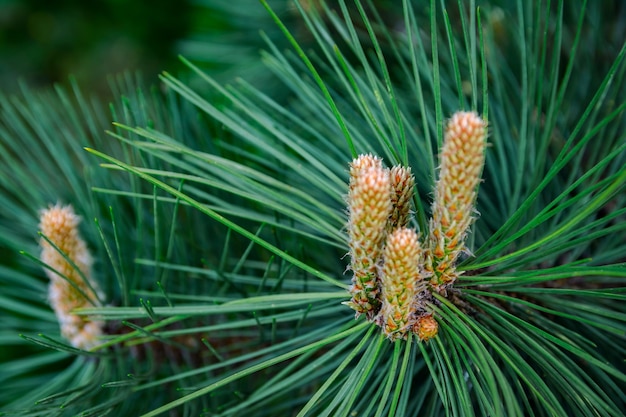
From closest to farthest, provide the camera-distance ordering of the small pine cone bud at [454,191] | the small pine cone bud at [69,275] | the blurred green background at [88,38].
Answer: the small pine cone bud at [454,191]
the small pine cone bud at [69,275]
the blurred green background at [88,38]

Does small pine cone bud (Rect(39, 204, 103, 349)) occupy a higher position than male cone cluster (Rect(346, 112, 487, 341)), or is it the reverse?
small pine cone bud (Rect(39, 204, 103, 349))

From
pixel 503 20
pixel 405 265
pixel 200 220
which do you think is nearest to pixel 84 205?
pixel 200 220

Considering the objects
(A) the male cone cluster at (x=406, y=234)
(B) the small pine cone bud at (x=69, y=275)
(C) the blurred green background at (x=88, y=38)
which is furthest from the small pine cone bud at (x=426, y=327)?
(C) the blurred green background at (x=88, y=38)

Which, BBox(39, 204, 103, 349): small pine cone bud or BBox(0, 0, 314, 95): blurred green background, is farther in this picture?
BBox(0, 0, 314, 95): blurred green background

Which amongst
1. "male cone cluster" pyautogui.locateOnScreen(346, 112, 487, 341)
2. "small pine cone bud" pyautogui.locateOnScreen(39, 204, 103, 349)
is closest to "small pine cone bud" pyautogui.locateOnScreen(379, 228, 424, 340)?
"male cone cluster" pyautogui.locateOnScreen(346, 112, 487, 341)

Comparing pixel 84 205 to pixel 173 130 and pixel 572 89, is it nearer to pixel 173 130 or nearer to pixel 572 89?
pixel 173 130

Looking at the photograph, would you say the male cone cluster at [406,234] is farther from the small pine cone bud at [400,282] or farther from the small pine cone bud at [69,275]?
the small pine cone bud at [69,275]

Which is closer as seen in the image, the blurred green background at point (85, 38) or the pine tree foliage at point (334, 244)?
the pine tree foliage at point (334, 244)

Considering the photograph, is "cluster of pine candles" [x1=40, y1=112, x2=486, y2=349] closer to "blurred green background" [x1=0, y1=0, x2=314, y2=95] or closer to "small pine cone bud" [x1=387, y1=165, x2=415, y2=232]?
"small pine cone bud" [x1=387, y1=165, x2=415, y2=232]
